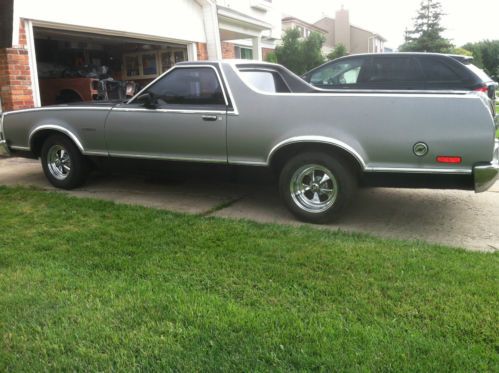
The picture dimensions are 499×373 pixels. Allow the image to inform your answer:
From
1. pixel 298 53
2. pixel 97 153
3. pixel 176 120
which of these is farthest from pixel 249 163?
pixel 298 53

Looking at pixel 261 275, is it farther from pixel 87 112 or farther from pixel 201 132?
pixel 87 112

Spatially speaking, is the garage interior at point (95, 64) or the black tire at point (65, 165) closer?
the black tire at point (65, 165)

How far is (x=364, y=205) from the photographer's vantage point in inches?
224

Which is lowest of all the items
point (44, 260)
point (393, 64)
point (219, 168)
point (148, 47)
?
point (44, 260)

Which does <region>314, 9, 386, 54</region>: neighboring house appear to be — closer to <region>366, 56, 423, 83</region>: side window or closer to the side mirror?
<region>366, 56, 423, 83</region>: side window

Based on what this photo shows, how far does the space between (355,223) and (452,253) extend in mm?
1175

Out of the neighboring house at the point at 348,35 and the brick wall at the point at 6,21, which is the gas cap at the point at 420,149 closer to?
the brick wall at the point at 6,21

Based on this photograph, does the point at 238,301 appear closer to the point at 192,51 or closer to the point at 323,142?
the point at 323,142

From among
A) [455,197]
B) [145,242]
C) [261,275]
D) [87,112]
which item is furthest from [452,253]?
[87,112]

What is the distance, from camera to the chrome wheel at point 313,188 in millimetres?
4891

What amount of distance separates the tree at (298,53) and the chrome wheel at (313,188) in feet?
66.0

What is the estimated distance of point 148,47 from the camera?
14.6 metres

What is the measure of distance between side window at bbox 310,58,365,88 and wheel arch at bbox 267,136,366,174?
4.36 meters

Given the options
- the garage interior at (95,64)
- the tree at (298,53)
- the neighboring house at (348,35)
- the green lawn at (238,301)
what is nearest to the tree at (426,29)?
the neighboring house at (348,35)
